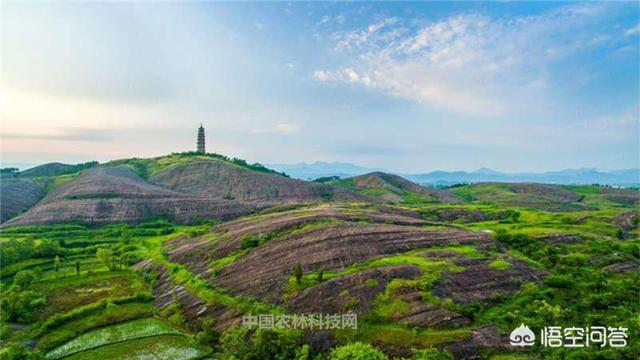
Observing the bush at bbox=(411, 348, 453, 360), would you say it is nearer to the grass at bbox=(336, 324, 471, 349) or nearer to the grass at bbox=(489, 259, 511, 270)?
the grass at bbox=(336, 324, 471, 349)

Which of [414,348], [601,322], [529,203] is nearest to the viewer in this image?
[414,348]

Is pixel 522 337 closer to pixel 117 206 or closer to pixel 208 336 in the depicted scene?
pixel 208 336

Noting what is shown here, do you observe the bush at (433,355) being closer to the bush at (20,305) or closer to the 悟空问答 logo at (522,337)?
the 悟空问答 logo at (522,337)


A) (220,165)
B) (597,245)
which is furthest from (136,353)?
(220,165)

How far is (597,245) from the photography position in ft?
234

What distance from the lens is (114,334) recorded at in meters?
53.0

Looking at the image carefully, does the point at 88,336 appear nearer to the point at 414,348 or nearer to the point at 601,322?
the point at 414,348

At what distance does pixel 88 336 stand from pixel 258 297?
75.0 ft

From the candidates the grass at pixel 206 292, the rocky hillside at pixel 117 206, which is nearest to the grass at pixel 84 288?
the grass at pixel 206 292

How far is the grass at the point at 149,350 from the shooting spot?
46750 millimetres

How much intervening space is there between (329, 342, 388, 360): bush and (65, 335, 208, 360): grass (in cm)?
1835
